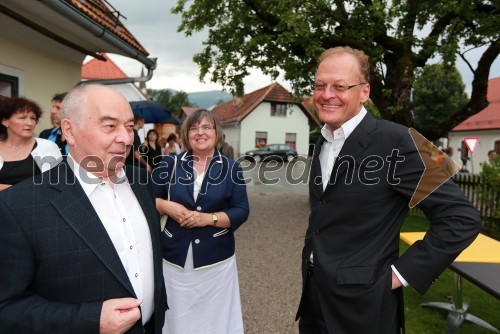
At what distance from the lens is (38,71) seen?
20.2 ft

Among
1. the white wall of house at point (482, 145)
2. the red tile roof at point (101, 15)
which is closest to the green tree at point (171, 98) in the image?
the white wall of house at point (482, 145)

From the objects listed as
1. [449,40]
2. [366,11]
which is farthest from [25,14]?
[449,40]

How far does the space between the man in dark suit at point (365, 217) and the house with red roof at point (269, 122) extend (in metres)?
35.5

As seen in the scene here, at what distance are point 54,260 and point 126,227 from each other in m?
0.36

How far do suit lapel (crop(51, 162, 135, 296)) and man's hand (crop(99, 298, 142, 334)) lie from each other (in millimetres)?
86

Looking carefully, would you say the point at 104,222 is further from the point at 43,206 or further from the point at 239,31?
the point at 239,31

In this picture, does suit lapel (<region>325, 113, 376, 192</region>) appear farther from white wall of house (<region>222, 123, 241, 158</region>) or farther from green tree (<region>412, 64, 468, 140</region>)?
white wall of house (<region>222, 123, 241, 158</region>)

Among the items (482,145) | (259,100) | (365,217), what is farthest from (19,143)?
(259,100)

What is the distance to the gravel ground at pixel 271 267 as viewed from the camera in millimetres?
3971

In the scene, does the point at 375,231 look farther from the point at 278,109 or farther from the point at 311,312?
the point at 278,109

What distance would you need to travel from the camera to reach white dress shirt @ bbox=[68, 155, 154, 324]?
1.65 m

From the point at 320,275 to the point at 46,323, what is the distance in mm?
→ 1342

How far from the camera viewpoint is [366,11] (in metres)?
8.21

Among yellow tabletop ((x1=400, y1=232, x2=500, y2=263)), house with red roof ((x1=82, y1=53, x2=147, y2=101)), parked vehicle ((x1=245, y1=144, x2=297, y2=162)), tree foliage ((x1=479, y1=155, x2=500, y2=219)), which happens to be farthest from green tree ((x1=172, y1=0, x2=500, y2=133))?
parked vehicle ((x1=245, y1=144, x2=297, y2=162))
